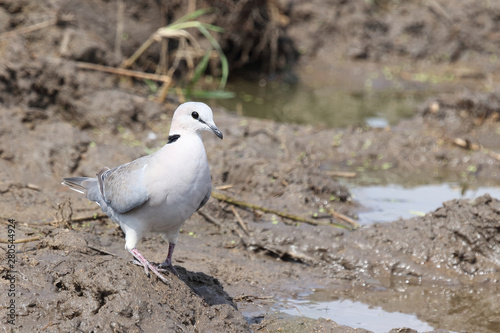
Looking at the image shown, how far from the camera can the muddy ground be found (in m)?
4.06

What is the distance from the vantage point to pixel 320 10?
14.1 meters

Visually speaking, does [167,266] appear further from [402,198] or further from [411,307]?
[402,198]

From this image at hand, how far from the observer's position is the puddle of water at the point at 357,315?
4.94 metres

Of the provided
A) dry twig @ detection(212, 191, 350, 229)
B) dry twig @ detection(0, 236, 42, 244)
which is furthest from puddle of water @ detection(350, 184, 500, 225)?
dry twig @ detection(0, 236, 42, 244)

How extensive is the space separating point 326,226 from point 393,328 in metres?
1.65

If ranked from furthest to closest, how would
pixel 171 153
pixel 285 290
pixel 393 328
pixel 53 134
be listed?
pixel 53 134, pixel 285 290, pixel 393 328, pixel 171 153

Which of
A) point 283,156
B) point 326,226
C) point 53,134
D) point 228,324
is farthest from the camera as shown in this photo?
point 283,156

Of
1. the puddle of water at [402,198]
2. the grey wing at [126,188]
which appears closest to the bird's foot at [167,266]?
the grey wing at [126,188]

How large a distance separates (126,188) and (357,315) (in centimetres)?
203

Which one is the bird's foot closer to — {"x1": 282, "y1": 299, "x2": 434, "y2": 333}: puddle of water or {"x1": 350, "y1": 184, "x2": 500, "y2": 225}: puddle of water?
{"x1": 282, "y1": 299, "x2": 434, "y2": 333}: puddle of water

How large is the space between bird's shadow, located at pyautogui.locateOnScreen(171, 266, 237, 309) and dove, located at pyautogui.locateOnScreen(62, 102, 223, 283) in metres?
0.19

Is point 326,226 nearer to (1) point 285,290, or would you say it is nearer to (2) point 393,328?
(1) point 285,290

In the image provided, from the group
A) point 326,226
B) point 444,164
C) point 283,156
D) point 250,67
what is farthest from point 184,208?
point 250,67

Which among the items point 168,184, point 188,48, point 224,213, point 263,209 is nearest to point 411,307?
point 263,209
